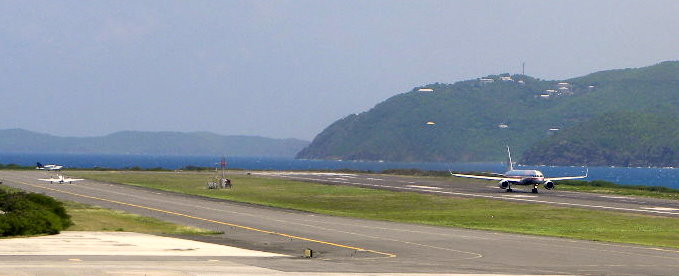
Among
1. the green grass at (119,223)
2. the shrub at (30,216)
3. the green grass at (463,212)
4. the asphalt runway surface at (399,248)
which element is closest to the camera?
the asphalt runway surface at (399,248)

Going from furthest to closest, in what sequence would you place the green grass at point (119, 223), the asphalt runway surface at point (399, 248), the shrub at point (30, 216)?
1. the green grass at point (119, 223)
2. the shrub at point (30, 216)
3. the asphalt runway surface at point (399, 248)

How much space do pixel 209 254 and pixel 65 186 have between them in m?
66.6

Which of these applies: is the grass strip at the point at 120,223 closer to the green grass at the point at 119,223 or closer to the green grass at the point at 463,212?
the green grass at the point at 119,223

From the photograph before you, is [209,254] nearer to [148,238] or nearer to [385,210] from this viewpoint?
[148,238]

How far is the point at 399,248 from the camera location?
42.6m

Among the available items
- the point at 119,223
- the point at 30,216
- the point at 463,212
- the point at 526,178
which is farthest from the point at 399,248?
the point at 526,178

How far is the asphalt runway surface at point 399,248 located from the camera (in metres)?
35.0

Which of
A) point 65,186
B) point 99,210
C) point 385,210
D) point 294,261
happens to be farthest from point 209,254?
point 65,186

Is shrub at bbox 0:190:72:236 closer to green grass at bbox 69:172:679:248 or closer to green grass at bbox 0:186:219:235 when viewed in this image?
green grass at bbox 0:186:219:235

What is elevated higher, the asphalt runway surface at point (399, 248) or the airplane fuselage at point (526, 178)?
the airplane fuselage at point (526, 178)

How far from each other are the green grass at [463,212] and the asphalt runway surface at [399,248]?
16.0ft

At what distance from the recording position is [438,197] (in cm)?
8850

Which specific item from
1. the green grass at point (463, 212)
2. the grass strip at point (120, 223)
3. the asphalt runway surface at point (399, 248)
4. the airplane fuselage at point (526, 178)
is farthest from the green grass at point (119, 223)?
the airplane fuselage at point (526, 178)

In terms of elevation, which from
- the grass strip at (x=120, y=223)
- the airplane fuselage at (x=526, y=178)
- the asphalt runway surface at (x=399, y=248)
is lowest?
the asphalt runway surface at (x=399, y=248)
